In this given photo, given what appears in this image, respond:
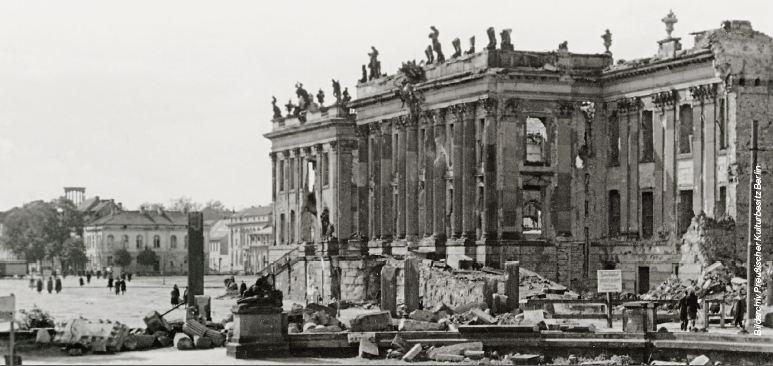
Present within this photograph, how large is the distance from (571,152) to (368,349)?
113 feet

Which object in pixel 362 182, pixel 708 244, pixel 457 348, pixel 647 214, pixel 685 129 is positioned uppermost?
pixel 685 129

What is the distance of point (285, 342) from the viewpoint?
4291cm

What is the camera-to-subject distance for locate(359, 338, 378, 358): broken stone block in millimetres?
43575

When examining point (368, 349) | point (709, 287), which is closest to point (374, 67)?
point (709, 287)

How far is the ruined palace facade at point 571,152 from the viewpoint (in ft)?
221

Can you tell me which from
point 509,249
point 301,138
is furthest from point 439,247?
point 301,138

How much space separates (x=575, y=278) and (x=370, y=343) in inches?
1316

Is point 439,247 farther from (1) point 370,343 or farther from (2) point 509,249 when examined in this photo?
(1) point 370,343

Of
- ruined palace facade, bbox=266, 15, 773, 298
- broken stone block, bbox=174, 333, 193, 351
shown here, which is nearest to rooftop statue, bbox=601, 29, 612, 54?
ruined palace facade, bbox=266, 15, 773, 298

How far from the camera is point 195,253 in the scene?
204 feet

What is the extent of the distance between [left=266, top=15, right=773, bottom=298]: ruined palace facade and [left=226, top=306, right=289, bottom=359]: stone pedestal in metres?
28.8

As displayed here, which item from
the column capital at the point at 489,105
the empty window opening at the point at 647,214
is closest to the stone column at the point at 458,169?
the column capital at the point at 489,105

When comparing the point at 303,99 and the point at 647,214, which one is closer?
the point at 647,214

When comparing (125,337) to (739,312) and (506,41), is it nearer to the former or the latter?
(739,312)
